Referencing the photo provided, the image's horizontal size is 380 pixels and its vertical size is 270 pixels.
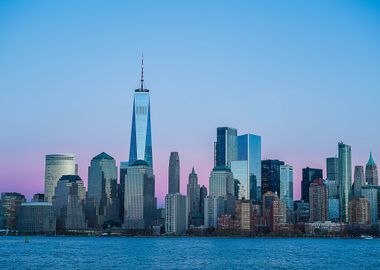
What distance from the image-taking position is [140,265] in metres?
114

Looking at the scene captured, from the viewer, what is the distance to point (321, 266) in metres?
119

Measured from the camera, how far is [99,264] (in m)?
115

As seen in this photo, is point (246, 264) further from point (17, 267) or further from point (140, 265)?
point (17, 267)

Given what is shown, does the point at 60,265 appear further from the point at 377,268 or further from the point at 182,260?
the point at 377,268

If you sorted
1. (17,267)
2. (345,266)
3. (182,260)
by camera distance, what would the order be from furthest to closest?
(182,260) < (345,266) < (17,267)

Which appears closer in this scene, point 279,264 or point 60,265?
point 60,265

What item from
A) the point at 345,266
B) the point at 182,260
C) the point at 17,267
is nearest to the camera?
the point at 17,267

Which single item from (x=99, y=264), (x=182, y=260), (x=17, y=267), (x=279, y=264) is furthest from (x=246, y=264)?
(x=17, y=267)

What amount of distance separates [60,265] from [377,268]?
51.5m

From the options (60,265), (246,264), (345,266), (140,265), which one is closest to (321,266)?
(345,266)

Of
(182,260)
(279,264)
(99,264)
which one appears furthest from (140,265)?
(279,264)

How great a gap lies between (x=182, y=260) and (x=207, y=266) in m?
15.6

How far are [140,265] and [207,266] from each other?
11.1 meters

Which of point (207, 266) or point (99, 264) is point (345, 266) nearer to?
point (207, 266)
